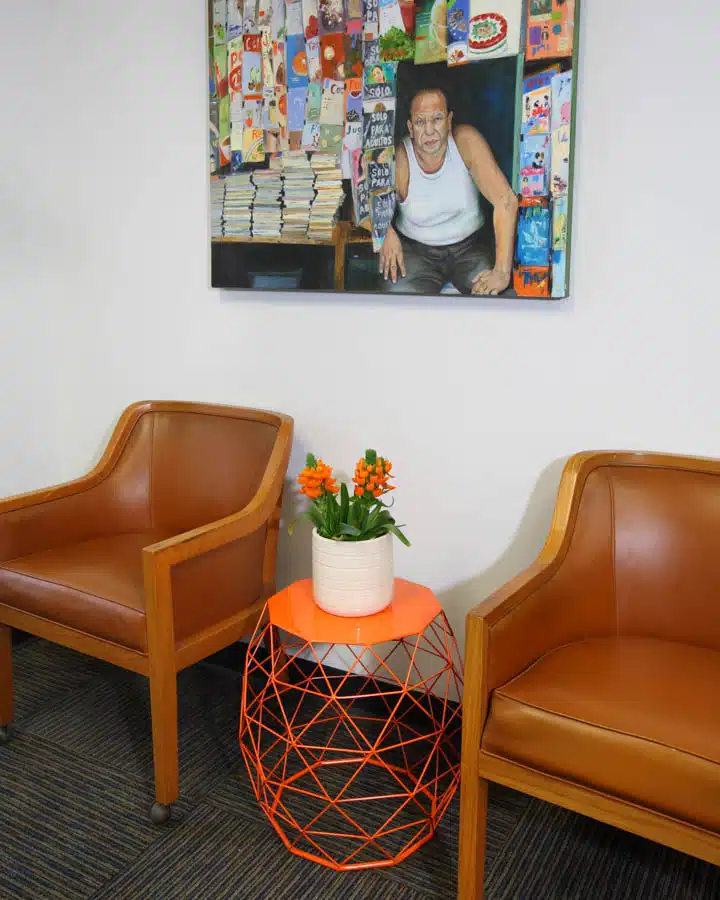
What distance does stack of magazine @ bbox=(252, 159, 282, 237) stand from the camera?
242 centimetres

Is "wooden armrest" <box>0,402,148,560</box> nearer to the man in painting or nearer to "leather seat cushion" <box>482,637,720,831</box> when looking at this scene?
the man in painting

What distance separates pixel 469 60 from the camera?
6.75 ft

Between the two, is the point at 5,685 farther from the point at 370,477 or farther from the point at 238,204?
the point at 238,204

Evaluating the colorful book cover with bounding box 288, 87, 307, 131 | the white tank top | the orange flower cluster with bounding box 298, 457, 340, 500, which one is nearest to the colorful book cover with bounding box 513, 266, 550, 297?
the white tank top

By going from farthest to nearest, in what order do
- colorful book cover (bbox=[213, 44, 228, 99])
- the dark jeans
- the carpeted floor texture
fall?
colorful book cover (bbox=[213, 44, 228, 99]) < the dark jeans < the carpeted floor texture

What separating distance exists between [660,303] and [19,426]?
79.6 inches

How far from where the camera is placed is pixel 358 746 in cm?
227

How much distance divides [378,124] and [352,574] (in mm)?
1131

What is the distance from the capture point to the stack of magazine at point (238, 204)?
97.3 inches

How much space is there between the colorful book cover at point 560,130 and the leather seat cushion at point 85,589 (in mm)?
1340

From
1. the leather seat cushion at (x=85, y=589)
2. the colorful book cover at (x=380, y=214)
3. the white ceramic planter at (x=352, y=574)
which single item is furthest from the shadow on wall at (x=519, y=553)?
the leather seat cushion at (x=85, y=589)

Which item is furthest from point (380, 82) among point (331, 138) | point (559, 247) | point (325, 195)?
point (559, 247)

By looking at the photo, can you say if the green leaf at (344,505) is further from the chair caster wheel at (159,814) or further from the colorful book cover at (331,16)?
the colorful book cover at (331,16)

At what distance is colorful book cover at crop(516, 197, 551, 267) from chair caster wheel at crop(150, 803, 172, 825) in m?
1.49
